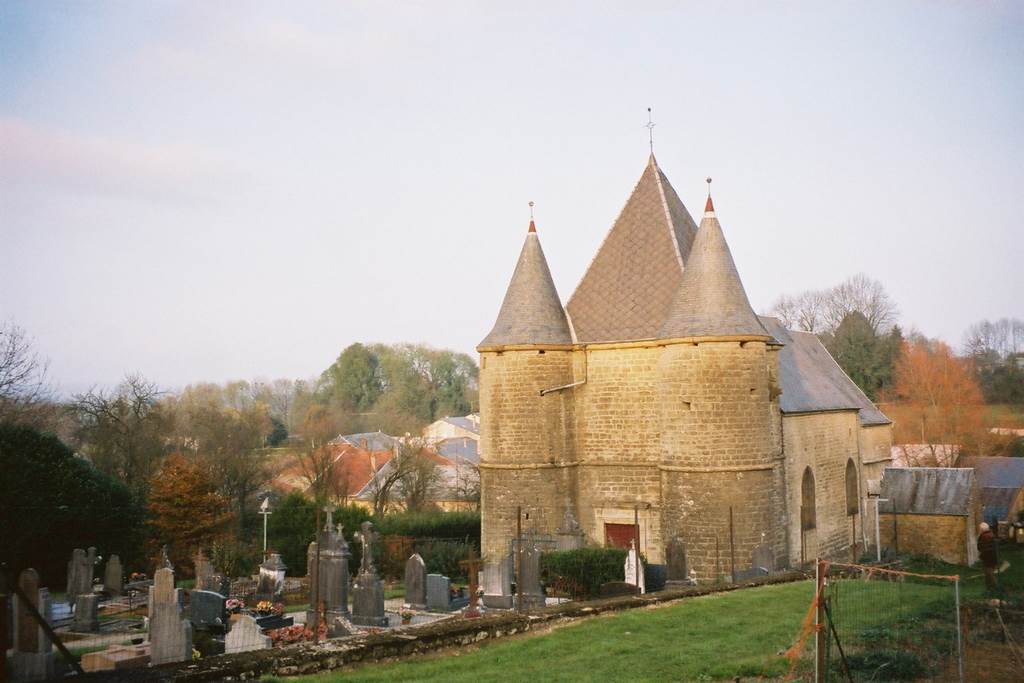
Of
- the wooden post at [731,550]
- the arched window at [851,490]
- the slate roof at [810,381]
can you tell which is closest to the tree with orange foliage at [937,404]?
the slate roof at [810,381]

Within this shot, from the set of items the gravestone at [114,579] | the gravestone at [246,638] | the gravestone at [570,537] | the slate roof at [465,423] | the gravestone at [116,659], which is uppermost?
the slate roof at [465,423]

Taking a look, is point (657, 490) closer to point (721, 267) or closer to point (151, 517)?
point (721, 267)

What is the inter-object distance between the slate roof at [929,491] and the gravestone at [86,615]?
24233 millimetres

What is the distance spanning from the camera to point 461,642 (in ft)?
33.4

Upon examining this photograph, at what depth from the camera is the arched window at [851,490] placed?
2755cm

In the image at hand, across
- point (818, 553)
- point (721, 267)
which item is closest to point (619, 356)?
point (721, 267)

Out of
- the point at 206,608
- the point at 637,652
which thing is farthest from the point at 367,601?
the point at 637,652

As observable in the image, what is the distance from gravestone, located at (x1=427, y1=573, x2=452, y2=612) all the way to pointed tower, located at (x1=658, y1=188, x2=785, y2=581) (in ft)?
17.6

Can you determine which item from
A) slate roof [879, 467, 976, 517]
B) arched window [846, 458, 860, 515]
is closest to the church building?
arched window [846, 458, 860, 515]

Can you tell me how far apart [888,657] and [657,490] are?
1136cm

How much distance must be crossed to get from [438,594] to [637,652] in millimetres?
7230

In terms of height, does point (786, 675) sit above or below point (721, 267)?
below

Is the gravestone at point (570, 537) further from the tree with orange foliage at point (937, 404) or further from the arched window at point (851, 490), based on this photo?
the tree with orange foliage at point (937, 404)

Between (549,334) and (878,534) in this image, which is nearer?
(549,334)
